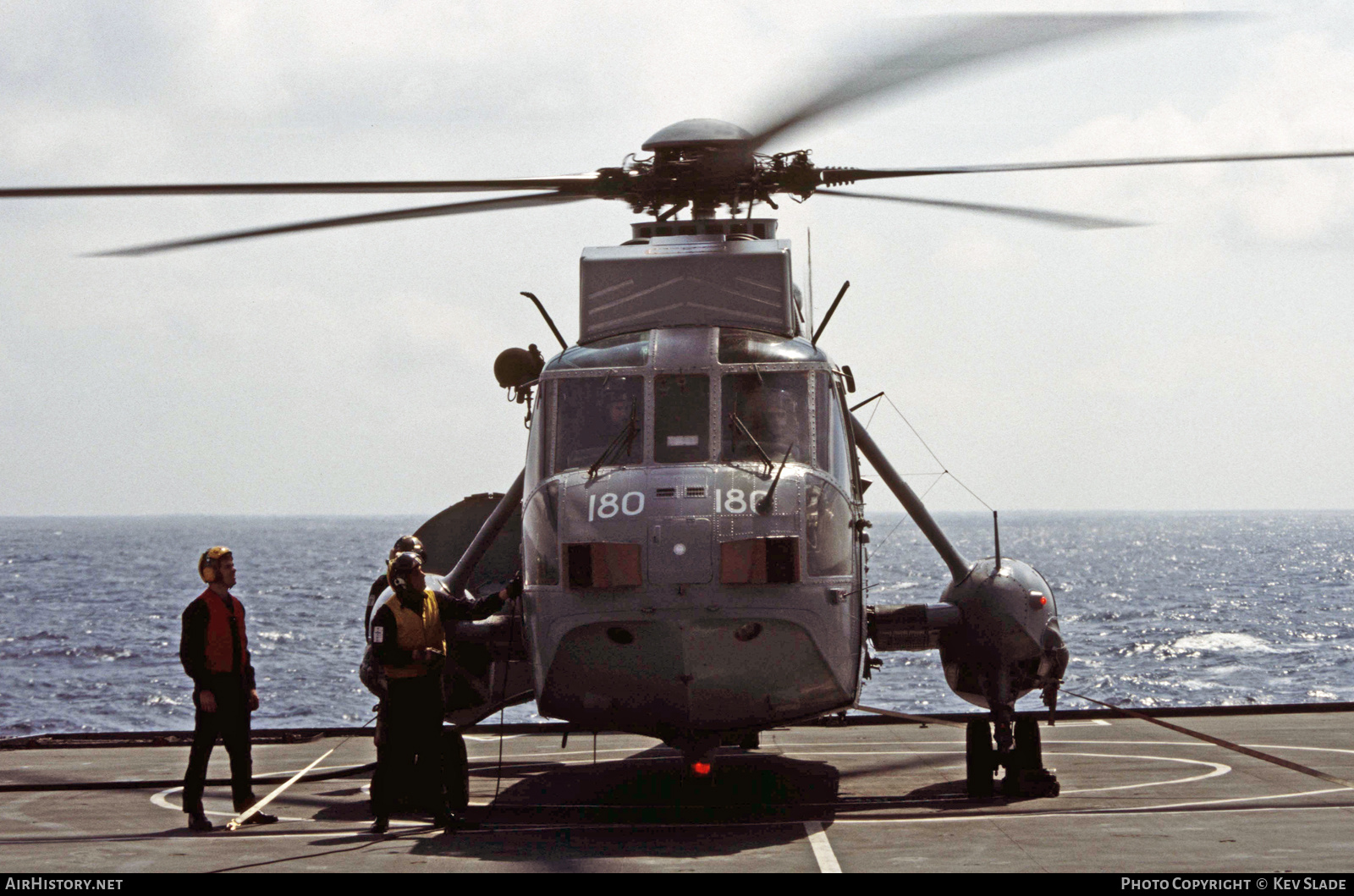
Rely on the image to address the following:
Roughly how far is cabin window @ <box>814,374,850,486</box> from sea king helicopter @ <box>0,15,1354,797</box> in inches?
1.0

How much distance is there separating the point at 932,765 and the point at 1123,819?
481 cm

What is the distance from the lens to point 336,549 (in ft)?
511

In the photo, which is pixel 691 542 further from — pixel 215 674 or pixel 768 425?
pixel 215 674

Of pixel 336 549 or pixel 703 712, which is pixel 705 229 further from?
pixel 336 549

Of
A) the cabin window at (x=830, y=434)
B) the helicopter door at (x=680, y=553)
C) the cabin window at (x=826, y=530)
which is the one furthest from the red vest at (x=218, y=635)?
the cabin window at (x=830, y=434)

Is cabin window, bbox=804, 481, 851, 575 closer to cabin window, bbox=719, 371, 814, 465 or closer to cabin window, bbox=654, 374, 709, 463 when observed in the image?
cabin window, bbox=719, 371, 814, 465

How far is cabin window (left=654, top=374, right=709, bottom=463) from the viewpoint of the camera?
11.9m

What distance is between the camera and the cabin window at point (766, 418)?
39.1 feet

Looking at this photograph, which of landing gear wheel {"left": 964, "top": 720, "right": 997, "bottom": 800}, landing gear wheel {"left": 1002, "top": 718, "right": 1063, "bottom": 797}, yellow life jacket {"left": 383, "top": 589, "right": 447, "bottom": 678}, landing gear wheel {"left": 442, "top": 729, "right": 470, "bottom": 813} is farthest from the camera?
landing gear wheel {"left": 964, "top": 720, "right": 997, "bottom": 800}

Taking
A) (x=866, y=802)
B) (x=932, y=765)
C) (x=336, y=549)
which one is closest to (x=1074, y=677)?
(x=932, y=765)

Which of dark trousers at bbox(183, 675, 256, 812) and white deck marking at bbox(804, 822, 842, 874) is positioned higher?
dark trousers at bbox(183, 675, 256, 812)

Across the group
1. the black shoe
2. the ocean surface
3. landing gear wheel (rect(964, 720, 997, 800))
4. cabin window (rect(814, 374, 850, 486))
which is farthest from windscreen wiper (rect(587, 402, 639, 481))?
landing gear wheel (rect(964, 720, 997, 800))

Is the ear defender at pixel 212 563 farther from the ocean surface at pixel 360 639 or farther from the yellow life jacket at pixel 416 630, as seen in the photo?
the ocean surface at pixel 360 639

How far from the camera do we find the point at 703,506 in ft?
36.8
